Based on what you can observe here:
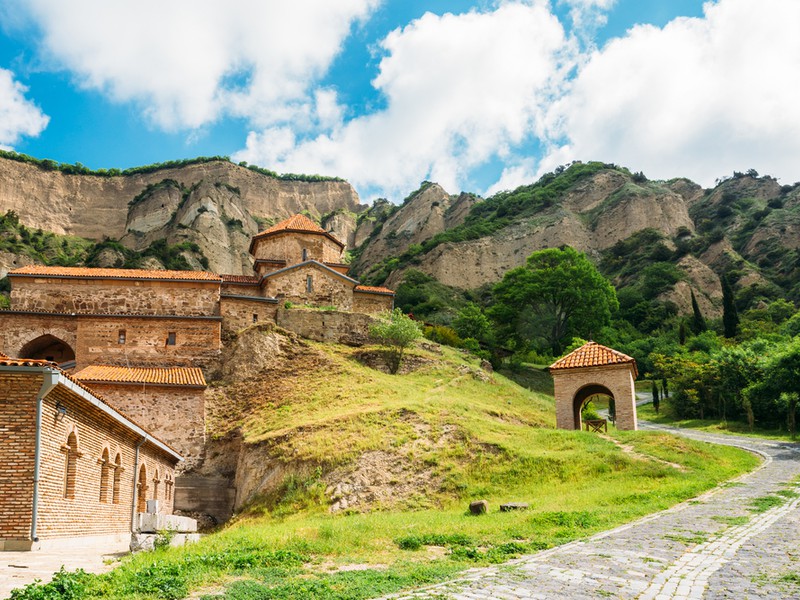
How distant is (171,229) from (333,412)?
251ft

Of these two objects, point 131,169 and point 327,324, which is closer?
point 327,324

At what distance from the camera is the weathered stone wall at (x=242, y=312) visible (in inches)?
1458

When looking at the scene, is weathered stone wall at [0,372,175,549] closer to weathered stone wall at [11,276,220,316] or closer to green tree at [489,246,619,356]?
weathered stone wall at [11,276,220,316]

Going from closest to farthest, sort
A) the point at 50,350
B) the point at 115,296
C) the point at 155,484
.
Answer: the point at 155,484 < the point at 50,350 < the point at 115,296

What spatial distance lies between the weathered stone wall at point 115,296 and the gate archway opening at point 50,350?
199 centimetres

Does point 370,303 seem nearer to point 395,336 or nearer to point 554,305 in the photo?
point 395,336

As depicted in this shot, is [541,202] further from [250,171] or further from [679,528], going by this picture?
[679,528]

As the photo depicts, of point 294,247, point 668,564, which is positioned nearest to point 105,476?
point 668,564

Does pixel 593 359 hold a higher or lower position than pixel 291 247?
lower

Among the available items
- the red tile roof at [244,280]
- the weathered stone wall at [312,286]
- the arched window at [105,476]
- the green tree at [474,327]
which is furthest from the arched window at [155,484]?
the green tree at [474,327]

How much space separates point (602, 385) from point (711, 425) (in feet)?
61.1

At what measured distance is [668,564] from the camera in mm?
9516

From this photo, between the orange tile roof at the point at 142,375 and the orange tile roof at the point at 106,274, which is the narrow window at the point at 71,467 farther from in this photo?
the orange tile roof at the point at 106,274

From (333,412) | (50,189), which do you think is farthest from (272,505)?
(50,189)
